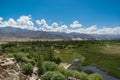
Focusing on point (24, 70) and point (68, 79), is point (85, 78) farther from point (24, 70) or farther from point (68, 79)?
point (24, 70)

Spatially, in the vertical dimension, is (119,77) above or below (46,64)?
below

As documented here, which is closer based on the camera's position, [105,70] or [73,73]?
[73,73]

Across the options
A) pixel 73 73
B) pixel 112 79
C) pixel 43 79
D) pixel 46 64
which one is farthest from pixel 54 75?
pixel 112 79

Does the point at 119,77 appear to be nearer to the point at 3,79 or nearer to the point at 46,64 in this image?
the point at 46,64

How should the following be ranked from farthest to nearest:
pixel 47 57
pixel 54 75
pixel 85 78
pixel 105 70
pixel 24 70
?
pixel 47 57
pixel 105 70
pixel 24 70
pixel 85 78
pixel 54 75

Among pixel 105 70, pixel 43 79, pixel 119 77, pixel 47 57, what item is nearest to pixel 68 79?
pixel 43 79

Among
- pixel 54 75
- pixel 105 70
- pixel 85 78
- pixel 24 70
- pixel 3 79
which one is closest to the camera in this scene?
pixel 3 79

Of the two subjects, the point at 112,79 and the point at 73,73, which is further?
the point at 112,79

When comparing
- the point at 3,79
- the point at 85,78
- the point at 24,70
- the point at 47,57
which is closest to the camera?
→ the point at 3,79

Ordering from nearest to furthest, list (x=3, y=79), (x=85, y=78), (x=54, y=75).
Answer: (x=3, y=79), (x=54, y=75), (x=85, y=78)
